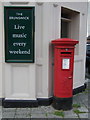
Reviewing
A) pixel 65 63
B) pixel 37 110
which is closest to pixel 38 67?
pixel 65 63

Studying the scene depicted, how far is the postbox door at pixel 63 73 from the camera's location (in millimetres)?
3555

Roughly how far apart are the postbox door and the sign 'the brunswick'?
27.1 inches

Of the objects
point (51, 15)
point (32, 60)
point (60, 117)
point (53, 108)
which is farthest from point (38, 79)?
point (51, 15)

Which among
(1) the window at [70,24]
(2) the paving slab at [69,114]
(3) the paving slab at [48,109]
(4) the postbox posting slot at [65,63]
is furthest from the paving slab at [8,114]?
(1) the window at [70,24]

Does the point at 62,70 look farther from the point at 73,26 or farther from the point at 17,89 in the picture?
the point at 73,26

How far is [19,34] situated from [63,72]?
4.76ft

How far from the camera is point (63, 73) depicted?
3592mm

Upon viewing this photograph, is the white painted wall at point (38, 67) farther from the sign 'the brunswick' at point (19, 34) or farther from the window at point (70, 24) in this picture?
the window at point (70, 24)

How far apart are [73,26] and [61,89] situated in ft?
7.65

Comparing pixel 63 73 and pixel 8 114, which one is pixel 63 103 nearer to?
pixel 63 73

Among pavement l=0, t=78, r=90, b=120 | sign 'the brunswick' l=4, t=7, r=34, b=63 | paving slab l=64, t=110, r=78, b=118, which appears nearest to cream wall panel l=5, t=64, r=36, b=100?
sign 'the brunswick' l=4, t=7, r=34, b=63

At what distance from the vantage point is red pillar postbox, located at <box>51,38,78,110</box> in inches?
138

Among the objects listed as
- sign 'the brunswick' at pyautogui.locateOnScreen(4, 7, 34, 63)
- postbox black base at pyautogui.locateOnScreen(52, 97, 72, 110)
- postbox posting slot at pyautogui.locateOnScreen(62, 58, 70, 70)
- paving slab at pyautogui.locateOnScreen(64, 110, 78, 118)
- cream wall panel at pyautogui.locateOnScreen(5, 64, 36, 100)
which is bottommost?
paving slab at pyautogui.locateOnScreen(64, 110, 78, 118)

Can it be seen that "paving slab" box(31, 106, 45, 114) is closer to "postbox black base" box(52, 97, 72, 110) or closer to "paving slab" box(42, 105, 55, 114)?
"paving slab" box(42, 105, 55, 114)
